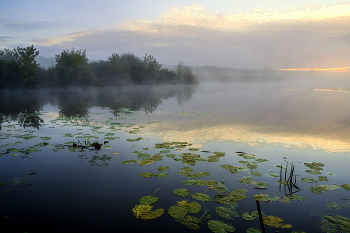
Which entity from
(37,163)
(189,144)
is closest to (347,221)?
(189,144)

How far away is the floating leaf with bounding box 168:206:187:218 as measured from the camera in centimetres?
376

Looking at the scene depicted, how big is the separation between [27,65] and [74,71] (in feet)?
27.3

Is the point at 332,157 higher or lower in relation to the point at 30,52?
lower

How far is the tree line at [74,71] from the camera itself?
1593 inches

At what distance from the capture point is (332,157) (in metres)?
6.73

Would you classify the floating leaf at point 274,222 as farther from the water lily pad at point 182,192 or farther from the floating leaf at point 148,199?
the floating leaf at point 148,199

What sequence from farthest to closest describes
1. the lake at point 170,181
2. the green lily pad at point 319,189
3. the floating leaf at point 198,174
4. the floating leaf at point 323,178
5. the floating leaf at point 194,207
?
the floating leaf at point 198,174 → the floating leaf at point 323,178 → the green lily pad at point 319,189 → the floating leaf at point 194,207 → the lake at point 170,181

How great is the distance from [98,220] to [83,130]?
7.50 meters

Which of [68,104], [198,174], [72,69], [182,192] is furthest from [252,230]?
[72,69]

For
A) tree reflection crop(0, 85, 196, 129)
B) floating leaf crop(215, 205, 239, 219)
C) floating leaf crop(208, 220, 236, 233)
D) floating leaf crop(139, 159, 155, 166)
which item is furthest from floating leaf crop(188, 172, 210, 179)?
tree reflection crop(0, 85, 196, 129)

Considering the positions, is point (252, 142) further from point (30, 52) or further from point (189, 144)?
point (30, 52)

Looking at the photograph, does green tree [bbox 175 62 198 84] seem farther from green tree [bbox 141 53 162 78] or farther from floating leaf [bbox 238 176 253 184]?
floating leaf [bbox 238 176 253 184]

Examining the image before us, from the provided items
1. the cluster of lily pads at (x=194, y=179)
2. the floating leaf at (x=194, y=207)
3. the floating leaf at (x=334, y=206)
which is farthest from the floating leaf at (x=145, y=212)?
the floating leaf at (x=334, y=206)

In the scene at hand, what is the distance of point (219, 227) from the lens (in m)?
3.47
